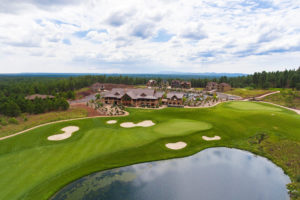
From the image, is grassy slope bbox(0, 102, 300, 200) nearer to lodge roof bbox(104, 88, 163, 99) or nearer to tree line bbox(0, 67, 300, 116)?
tree line bbox(0, 67, 300, 116)

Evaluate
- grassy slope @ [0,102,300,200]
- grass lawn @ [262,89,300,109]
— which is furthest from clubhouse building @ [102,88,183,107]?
grass lawn @ [262,89,300,109]

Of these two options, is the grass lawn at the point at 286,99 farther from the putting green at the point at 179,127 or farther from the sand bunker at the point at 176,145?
the sand bunker at the point at 176,145

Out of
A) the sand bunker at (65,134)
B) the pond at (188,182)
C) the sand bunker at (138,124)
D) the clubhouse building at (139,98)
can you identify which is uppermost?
the clubhouse building at (139,98)

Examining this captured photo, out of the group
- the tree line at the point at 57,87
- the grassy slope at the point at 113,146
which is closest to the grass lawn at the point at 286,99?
the tree line at the point at 57,87

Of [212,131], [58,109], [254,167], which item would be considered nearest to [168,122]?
[212,131]

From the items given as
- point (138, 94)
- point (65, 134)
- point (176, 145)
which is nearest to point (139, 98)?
point (138, 94)

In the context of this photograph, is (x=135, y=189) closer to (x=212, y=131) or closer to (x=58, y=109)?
(x=212, y=131)
